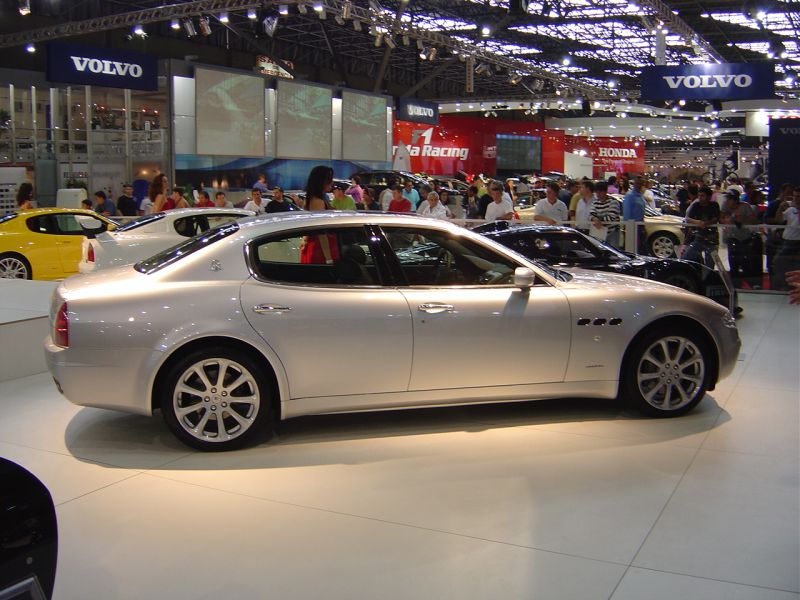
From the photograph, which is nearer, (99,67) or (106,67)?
(99,67)

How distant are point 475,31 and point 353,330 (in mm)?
27314

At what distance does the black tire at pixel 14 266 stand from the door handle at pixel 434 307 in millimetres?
8969

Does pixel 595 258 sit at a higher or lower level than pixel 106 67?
lower

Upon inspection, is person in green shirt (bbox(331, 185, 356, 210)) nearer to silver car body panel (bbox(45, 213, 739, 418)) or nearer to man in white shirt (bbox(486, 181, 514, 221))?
man in white shirt (bbox(486, 181, 514, 221))

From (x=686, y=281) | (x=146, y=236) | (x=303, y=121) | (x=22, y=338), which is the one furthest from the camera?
(x=303, y=121)

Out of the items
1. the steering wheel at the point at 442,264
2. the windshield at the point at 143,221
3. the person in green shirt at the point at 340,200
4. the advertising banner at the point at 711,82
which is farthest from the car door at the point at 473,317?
the advertising banner at the point at 711,82

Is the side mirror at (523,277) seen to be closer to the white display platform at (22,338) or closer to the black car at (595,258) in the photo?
the black car at (595,258)

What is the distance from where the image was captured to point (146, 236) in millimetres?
10797

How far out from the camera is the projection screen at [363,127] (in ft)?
96.9

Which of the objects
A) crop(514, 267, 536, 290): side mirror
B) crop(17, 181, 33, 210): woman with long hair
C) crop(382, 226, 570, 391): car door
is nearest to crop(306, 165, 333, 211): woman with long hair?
crop(382, 226, 570, 391): car door

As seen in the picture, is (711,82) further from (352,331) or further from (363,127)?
(363,127)

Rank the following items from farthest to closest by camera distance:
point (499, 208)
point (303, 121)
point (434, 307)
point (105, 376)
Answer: point (303, 121) < point (499, 208) < point (434, 307) < point (105, 376)

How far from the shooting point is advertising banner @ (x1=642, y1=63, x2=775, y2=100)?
51.5ft

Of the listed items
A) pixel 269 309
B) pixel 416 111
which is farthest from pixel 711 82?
pixel 416 111
